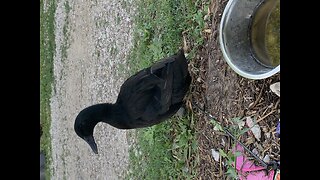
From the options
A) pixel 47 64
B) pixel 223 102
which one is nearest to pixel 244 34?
pixel 223 102

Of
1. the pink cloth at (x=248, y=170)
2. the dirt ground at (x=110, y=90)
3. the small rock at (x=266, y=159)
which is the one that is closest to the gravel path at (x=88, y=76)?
the dirt ground at (x=110, y=90)

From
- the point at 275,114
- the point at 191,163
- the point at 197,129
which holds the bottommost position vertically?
the point at 191,163

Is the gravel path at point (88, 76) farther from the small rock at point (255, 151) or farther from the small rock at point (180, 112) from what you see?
the small rock at point (255, 151)

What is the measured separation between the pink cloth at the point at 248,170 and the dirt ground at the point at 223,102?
0.07 m

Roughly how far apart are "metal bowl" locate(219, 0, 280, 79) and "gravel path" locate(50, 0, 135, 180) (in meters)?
1.72

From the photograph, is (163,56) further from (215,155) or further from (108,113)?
(215,155)

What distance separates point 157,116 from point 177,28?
2.42 ft

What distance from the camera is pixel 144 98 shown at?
2.94 m

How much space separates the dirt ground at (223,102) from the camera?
2.43 meters

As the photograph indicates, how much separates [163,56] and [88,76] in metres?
1.57

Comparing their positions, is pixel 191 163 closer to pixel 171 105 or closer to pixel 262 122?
pixel 171 105

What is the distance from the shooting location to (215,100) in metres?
2.95
